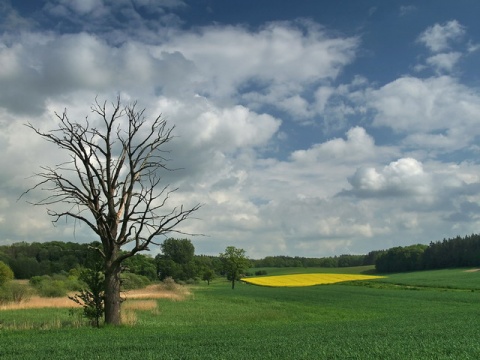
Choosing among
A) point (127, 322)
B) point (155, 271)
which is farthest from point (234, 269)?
point (127, 322)

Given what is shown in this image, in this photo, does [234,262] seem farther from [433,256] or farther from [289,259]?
[289,259]

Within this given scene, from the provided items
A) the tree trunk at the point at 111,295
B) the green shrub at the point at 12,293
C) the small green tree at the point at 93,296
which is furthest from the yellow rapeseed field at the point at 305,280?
the tree trunk at the point at 111,295

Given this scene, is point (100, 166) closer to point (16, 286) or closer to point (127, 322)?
point (127, 322)

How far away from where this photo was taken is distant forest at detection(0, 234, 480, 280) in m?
92.3

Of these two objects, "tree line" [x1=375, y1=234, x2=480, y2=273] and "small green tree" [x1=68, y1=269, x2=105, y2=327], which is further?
"tree line" [x1=375, y1=234, x2=480, y2=273]

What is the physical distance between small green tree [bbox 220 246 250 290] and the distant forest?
4.28m

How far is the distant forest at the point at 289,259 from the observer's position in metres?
92.3

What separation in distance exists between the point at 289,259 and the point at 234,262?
10848 cm

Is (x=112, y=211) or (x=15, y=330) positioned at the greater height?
(x=112, y=211)

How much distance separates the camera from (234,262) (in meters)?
91.9

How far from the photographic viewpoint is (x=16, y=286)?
1784 inches

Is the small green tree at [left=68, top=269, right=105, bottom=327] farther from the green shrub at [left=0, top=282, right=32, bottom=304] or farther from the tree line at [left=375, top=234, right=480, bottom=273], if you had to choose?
the tree line at [left=375, top=234, right=480, bottom=273]

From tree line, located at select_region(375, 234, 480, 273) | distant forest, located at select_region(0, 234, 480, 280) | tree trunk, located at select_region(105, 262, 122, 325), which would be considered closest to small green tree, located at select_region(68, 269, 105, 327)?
tree trunk, located at select_region(105, 262, 122, 325)

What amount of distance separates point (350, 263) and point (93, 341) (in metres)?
184
